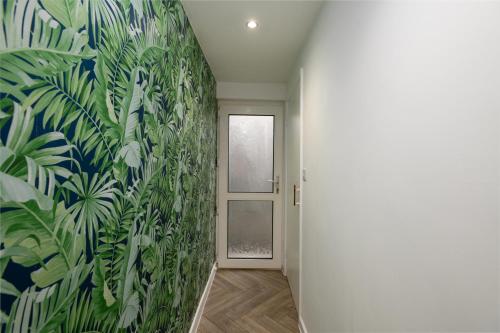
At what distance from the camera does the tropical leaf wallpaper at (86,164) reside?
0.48m

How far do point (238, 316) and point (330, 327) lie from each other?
1.08 m

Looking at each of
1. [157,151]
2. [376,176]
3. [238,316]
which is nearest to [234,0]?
[157,151]

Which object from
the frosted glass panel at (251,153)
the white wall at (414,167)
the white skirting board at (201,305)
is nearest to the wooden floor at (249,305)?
the white skirting board at (201,305)

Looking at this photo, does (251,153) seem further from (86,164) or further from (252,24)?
(86,164)

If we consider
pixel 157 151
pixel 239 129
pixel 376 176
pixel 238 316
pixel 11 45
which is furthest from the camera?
pixel 239 129

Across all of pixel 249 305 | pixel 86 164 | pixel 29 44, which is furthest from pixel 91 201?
pixel 249 305

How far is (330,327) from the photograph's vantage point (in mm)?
1355

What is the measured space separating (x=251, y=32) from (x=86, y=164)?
63.5 inches

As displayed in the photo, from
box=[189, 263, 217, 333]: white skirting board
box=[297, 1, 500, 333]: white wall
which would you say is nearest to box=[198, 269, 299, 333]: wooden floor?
box=[189, 263, 217, 333]: white skirting board

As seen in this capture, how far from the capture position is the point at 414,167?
2.27 feet

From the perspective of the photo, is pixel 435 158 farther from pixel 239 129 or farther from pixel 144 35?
pixel 239 129

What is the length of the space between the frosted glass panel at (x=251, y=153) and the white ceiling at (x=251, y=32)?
0.66m

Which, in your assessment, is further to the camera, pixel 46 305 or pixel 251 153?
pixel 251 153

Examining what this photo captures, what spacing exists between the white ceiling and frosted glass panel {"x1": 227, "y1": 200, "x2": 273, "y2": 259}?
5.29ft
